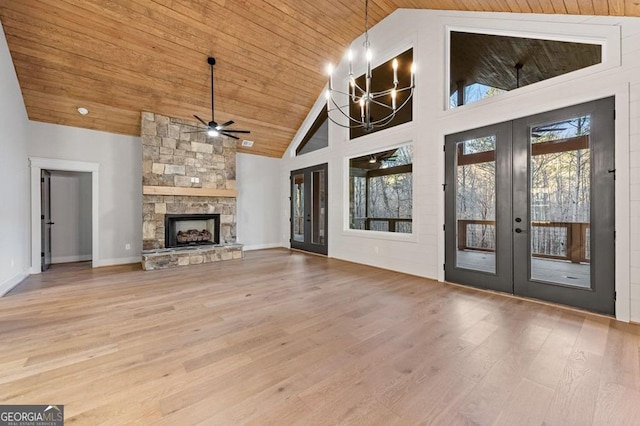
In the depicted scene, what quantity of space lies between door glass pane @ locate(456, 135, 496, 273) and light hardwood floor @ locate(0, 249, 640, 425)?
0.64 m

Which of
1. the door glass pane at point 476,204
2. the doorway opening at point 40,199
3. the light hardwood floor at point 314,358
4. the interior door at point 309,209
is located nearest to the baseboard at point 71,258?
the doorway opening at point 40,199

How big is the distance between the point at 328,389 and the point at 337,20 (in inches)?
237

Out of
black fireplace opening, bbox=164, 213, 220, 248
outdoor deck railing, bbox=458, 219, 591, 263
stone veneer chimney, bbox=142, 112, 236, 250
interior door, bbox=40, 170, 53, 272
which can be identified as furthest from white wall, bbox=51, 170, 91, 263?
outdoor deck railing, bbox=458, 219, 591, 263

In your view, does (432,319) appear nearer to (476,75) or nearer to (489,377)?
(489,377)

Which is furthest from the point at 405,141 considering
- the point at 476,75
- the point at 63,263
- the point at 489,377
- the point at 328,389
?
the point at 63,263

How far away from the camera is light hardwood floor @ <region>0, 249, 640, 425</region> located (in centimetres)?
162

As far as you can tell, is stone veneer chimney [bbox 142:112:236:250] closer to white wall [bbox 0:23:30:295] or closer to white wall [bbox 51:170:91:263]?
white wall [bbox 0:23:30:295]

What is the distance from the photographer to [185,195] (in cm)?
628

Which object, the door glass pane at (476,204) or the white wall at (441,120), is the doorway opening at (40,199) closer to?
the white wall at (441,120)

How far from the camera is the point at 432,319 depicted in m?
2.94

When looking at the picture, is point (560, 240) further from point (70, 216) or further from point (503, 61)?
point (70, 216)

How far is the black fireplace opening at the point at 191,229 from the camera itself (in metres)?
6.20

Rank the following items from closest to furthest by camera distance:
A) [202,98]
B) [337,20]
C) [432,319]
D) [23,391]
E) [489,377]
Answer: [23,391]
[489,377]
[432,319]
[337,20]
[202,98]

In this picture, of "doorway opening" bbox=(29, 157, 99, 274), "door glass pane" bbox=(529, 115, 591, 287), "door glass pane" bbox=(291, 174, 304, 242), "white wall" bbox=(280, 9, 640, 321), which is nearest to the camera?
"white wall" bbox=(280, 9, 640, 321)
